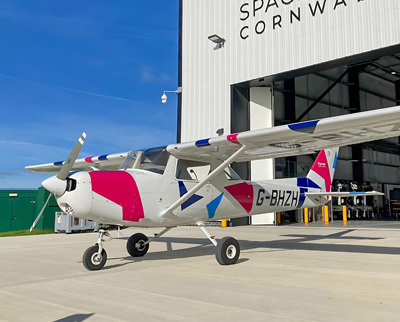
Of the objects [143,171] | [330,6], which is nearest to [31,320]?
[143,171]

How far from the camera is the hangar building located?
14.2 meters

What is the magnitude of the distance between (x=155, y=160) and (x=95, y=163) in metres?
3.39

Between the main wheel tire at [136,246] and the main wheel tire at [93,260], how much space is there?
4.40ft

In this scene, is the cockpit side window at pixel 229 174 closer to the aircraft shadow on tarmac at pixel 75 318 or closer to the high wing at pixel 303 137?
the high wing at pixel 303 137

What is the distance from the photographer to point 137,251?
7473mm

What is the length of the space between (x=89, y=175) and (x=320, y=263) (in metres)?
4.27

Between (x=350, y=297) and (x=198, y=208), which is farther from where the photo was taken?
(x=198, y=208)

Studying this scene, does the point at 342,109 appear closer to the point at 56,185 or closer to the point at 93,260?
the point at 93,260

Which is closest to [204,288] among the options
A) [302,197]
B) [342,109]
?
[302,197]

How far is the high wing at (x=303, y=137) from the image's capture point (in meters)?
5.70

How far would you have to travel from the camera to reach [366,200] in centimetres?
3053

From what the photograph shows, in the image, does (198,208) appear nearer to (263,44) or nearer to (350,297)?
(350,297)

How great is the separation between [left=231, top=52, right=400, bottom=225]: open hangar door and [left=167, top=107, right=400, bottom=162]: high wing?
9172 mm

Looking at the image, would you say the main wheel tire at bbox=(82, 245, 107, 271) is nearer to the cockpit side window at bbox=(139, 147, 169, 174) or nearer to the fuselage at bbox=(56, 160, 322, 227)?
the fuselage at bbox=(56, 160, 322, 227)
